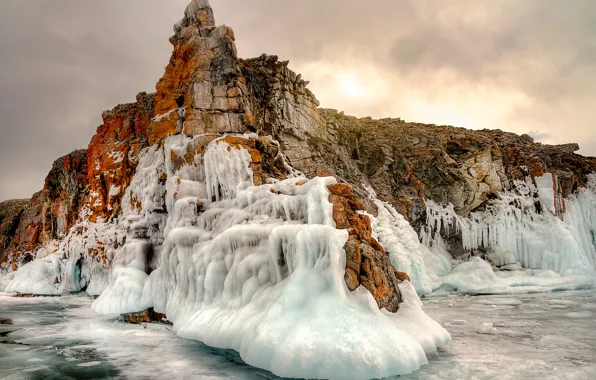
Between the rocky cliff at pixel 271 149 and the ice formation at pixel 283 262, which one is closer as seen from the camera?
the ice formation at pixel 283 262

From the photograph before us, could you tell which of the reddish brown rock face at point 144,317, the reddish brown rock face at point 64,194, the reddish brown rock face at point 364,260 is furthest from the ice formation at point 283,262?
the reddish brown rock face at point 64,194

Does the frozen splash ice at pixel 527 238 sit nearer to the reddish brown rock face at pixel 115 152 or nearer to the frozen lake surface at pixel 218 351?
the frozen lake surface at pixel 218 351

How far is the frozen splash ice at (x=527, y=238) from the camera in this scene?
1986 cm

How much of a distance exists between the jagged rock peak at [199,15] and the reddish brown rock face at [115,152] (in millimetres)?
6391

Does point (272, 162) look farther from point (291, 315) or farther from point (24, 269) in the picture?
point (24, 269)

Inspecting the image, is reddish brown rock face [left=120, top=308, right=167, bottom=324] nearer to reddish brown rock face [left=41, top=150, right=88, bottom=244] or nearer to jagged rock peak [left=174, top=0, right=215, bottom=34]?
jagged rock peak [left=174, top=0, right=215, bottom=34]

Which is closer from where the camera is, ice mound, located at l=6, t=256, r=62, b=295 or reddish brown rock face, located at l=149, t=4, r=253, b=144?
reddish brown rock face, located at l=149, t=4, r=253, b=144

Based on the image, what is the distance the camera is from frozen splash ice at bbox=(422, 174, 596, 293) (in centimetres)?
1986

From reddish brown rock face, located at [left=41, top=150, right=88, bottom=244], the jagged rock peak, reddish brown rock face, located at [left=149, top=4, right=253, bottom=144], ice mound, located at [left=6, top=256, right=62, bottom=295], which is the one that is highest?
the jagged rock peak

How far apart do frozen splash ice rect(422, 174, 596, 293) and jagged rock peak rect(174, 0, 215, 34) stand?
54.1 feet

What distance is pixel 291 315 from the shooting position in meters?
6.73

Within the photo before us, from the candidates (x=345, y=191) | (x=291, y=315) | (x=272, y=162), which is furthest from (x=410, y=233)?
(x=291, y=315)

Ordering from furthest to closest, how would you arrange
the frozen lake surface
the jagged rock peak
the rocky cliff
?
the jagged rock peak → the rocky cliff → the frozen lake surface

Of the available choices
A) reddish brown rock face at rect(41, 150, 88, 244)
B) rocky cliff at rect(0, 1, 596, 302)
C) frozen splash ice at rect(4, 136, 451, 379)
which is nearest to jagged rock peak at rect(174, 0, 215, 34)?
rocky cliff at rect(0, 1, 596, 302)
